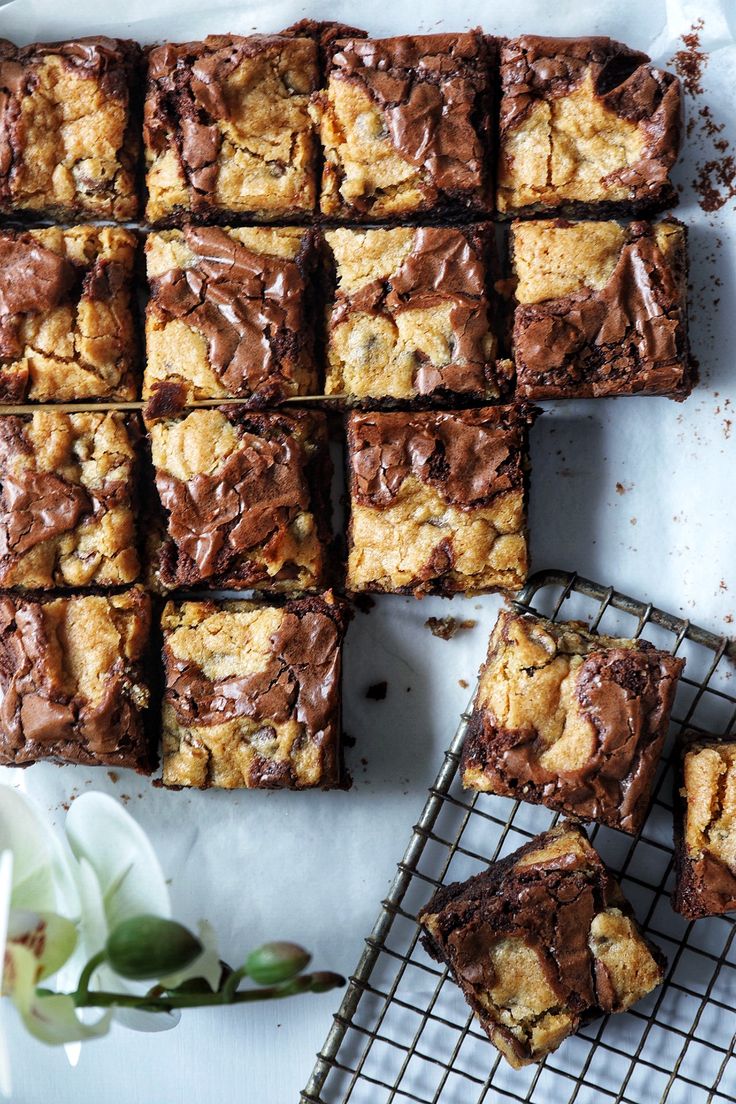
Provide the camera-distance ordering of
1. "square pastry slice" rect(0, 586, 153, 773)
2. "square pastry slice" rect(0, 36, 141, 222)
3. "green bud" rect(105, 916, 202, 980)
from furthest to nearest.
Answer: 1. "square pastry slice" rect(0, 36, 141, 222)
2. "square pastry slice" rect(0, 586, 153, 773)
3. "green bud" rect(105, 916, 202, 980)

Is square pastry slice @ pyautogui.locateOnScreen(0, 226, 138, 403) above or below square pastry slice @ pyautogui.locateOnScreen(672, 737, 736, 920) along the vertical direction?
above

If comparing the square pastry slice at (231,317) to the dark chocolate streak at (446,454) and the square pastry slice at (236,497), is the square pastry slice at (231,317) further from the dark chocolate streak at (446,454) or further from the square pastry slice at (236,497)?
the dark chocolate streak at (446,454)

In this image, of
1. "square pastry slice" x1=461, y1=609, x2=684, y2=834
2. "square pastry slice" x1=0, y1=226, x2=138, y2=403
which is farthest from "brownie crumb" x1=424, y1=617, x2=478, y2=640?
"square pastry slice" x1=0, y1=226, x2=138, y2=403

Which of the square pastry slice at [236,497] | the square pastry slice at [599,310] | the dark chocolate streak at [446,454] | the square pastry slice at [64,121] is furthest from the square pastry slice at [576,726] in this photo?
the square pastry slice at [64,121]

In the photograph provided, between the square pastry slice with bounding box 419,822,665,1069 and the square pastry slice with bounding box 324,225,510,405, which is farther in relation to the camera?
the square pastry slice with bounding box 324,225,510,405

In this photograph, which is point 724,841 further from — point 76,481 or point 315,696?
point 76,481

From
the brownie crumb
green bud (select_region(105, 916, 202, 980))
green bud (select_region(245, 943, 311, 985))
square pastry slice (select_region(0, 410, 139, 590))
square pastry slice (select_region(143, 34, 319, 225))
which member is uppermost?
square pastry slice (select_region(143, 34, 319, 225))

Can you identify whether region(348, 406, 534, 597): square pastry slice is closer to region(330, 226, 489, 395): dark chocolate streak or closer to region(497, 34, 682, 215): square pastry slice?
region(330, 226, 489, 395): dark chocolate streak

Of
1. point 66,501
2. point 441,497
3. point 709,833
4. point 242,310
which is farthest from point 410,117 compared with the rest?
point 709,833
